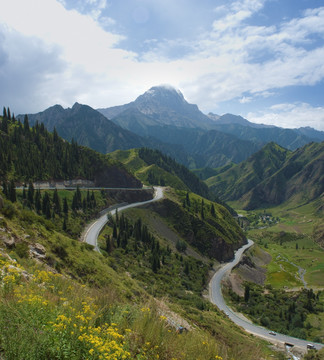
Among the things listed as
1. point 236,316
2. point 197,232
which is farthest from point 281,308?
point 197,232

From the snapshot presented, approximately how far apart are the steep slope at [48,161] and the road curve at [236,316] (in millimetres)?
61316

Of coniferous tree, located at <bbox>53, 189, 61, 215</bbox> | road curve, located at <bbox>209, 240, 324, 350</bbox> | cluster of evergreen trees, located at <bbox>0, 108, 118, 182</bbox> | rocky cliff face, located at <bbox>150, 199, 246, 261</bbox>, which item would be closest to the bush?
road curve, located at <bbox>209, 240, 324, 350</bbox>

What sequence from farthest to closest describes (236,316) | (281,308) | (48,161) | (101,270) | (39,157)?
(48,161), (39,157), (281,308), (236,316), (101,270)

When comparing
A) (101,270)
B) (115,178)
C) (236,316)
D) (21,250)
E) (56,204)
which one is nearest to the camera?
(21,250)

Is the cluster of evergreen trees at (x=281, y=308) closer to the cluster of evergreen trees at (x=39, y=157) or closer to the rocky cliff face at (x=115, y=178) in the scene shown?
the rocky cliff face at (x=115, y=178)

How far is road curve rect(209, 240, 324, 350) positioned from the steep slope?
61316 millimetres

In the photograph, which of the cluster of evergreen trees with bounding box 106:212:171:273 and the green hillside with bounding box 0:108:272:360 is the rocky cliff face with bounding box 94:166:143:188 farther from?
the cluster of evergreen trees with bounding box 106:212:171:273

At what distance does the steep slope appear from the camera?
3270 inches

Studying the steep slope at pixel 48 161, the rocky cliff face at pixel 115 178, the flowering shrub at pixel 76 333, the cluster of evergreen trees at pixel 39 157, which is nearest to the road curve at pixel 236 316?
the flowering shrub at pixel 76 333

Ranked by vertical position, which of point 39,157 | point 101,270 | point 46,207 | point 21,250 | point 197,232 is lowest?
point 197,232

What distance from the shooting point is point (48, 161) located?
98812mm

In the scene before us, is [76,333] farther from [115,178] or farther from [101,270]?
[115,178]

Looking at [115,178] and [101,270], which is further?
[115,178]

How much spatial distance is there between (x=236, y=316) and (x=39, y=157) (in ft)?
280
